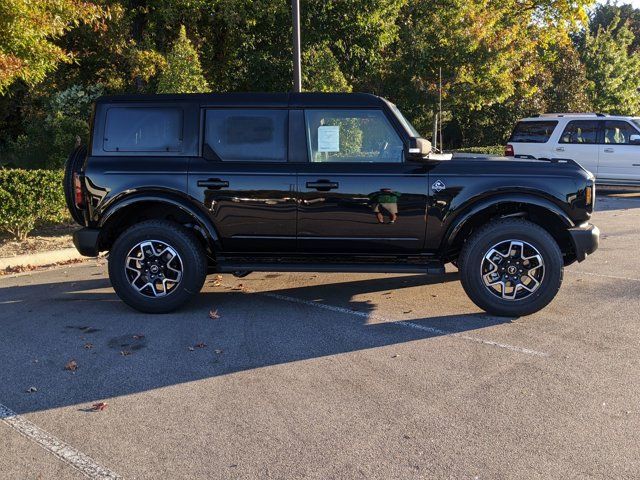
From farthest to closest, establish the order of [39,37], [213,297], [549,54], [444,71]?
[549,54]
[444,71]
[39,37]
[213,297]

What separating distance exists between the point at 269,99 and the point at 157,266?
73.1 inches

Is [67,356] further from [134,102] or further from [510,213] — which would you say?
[510,213]

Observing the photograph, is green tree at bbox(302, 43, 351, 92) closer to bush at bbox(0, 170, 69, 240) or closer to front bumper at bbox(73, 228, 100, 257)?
bush at bbox(0, 170, 69, 240)

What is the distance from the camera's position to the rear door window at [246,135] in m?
5.65

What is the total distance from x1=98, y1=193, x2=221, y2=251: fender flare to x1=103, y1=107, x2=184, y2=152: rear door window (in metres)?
0.44

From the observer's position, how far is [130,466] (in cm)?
314

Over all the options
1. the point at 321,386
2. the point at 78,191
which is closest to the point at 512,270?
the point at 321,386

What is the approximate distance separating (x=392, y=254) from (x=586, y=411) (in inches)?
93.3

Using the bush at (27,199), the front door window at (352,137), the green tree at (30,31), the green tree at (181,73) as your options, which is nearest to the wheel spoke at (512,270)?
the front door window at (352,137)

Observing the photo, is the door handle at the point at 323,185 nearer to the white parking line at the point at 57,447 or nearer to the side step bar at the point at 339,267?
the side step bar at the point at 339,267

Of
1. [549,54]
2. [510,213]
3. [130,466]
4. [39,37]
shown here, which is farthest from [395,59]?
[130,466]

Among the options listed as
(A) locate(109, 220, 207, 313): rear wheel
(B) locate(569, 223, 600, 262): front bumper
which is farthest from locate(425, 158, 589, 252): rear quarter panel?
(A) locate(109, 220, 207, 313): rear wheel

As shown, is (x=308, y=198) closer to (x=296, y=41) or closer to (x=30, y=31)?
(x=30, y=31)

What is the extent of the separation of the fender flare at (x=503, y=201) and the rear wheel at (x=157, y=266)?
92.6 inches
